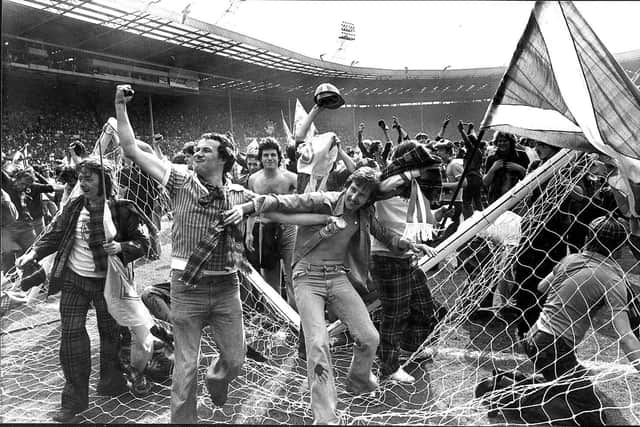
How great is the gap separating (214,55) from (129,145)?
18.0m

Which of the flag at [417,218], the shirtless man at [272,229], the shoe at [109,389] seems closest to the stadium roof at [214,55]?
the shirtless man at [272,229]

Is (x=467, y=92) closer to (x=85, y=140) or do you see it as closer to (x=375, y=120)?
(x=375, y=120)

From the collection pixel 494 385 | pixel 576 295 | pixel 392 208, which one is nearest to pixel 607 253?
pixel 576 295

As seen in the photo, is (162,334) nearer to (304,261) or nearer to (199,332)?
(199,332)

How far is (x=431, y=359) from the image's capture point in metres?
3.77

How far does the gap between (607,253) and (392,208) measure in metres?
1.34

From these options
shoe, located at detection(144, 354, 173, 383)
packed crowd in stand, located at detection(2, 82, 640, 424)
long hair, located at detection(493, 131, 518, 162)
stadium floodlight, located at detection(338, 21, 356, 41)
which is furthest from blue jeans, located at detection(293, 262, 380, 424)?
long hair, located at detection(493, 131, 518, 162)

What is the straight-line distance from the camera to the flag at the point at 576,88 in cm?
258

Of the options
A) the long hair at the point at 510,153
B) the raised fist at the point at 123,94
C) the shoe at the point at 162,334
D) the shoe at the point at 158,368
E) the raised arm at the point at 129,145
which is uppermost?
the raised fist at the point at 123,94

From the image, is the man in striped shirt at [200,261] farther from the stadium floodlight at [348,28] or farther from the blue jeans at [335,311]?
the stadium floodlight at [348,28]

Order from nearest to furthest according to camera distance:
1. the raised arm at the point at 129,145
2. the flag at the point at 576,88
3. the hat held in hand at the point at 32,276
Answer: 1. the flag at the point at 576,88
2. the raised arm at the point at 129,145
3. the hat held in hand at the point at 32,276

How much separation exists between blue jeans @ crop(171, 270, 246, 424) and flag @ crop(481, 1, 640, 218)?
199 centimetres

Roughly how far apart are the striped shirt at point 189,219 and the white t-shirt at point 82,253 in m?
0.68

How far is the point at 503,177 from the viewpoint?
4871mm
